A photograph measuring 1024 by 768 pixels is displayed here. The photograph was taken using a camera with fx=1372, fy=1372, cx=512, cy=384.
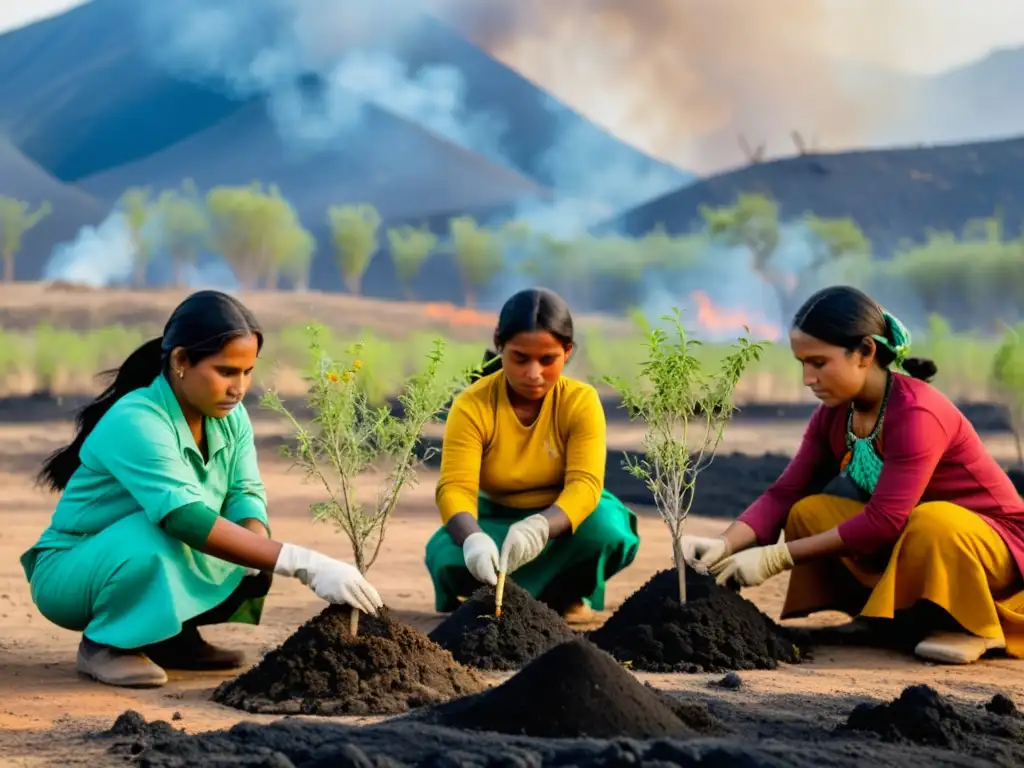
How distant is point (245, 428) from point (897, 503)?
2384mm

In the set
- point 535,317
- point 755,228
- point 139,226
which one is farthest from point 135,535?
point 755,228

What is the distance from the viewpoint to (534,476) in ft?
18.2

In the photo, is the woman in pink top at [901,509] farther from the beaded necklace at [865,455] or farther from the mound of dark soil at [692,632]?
the mound of dark soil at [692,632]

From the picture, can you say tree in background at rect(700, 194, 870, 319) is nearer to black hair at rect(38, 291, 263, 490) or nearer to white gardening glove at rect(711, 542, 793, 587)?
white gardening glove at rect(711, 542, 793, 587)

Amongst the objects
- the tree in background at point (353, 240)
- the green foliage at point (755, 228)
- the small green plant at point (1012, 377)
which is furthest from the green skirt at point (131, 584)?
the green foliage at point (755, 228)

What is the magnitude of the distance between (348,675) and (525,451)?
5.15 ft

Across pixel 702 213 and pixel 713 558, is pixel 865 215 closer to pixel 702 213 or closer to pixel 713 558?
pixel 702 213

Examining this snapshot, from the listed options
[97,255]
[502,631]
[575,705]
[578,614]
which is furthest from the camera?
[97,255]

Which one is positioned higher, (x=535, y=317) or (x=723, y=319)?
(x=723, y=319)

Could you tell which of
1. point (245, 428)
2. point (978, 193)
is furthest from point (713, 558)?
point (978, 193)

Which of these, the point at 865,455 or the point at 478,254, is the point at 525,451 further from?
the point at 478,254

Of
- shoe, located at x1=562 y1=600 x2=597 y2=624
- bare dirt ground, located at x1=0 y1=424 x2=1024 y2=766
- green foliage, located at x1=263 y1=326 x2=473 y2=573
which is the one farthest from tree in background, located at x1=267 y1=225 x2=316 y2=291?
green foliage, located at x1=263 y1=326 x2=473 y2=573

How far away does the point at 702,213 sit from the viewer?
46.3 metres

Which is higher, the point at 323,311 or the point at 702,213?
the point at 702,213
